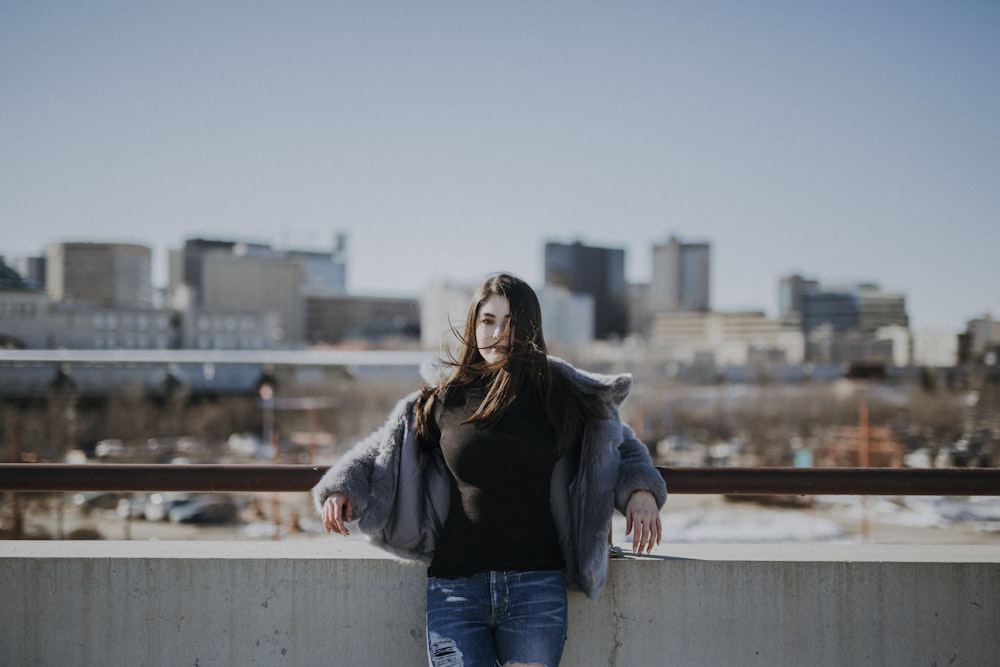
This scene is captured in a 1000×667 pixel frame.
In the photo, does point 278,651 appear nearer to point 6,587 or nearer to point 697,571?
point 6,587

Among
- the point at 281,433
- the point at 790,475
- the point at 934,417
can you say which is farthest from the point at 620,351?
the point at 790,475

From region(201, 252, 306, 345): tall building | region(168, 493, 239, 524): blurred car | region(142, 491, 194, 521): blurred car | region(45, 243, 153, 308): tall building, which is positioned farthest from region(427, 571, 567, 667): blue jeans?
region(201, 252, 306, 345): tall building

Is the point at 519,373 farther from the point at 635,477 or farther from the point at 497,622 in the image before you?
the point at 497,622

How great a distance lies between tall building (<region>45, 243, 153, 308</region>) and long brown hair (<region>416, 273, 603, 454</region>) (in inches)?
2250

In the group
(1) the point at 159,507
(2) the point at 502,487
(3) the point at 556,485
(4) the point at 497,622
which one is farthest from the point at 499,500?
(1) the point at 159,507

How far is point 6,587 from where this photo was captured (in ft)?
10.4

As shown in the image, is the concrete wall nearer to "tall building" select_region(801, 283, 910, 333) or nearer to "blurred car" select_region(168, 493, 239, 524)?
"blurred car" select_region(168, 493, 239, 524)

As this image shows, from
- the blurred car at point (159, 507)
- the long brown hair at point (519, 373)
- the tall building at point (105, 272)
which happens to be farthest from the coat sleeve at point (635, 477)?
the tall building at point (105, 272)

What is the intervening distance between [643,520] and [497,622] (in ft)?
2.04

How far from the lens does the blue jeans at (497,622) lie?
269 cm

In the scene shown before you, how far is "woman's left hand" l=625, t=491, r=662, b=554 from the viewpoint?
9.10 ft

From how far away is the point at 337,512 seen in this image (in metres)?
2.78

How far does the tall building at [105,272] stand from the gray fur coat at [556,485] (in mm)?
57085

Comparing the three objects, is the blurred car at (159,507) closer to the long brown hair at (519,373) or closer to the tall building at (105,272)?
the tall building at (105,272)
